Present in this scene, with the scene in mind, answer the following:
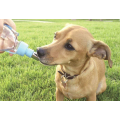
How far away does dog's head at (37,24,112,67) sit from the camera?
7.38ft

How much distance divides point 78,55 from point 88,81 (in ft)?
1.90

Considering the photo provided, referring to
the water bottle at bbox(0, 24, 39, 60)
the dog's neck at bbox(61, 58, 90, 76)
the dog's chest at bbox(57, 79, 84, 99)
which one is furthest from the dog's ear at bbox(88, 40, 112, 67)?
the water bottle at bbox(0, 24, 39, 60)

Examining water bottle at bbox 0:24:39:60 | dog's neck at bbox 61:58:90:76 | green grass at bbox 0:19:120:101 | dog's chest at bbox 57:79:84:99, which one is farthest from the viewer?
green grass at bbox 0:19:120:101

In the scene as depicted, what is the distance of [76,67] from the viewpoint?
101 inches

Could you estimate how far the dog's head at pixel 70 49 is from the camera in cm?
225

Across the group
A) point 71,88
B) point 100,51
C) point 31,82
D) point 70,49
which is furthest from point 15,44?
point 100,51

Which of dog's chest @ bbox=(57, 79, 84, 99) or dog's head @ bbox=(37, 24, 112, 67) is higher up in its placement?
dog's head @ bbox=(37, 24, 112, 67)

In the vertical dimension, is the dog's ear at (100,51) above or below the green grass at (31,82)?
above

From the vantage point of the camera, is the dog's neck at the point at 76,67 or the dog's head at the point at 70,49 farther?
the dog's neck at the point at 76,67

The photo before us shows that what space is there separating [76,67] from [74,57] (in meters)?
0.28

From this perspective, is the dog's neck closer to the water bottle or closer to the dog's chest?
the dog's chest

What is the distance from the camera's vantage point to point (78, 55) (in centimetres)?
238

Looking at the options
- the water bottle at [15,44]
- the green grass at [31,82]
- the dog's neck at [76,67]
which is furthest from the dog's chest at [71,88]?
the water bottle at [15,44]

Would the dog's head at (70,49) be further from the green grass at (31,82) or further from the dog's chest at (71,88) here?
the green grass at (31,82)
